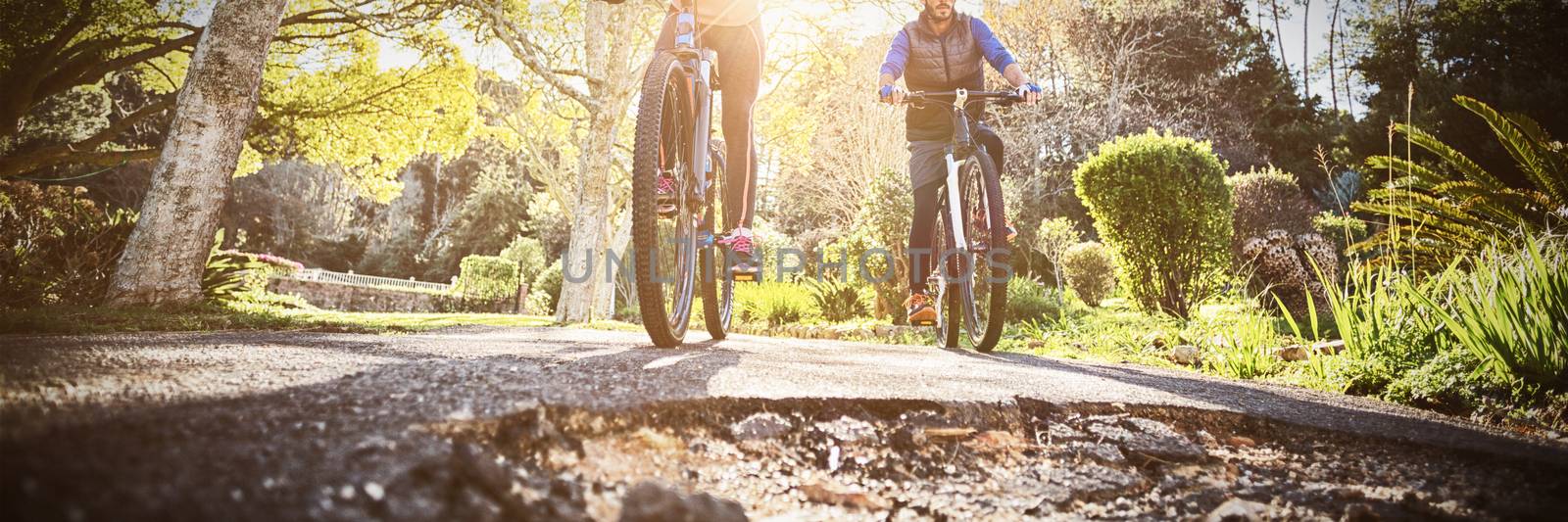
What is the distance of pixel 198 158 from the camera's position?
4688mm

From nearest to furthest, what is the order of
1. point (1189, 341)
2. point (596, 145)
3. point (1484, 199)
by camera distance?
1. point (1484, 199)
2. point (1189, 341)
3. point (596, 145)

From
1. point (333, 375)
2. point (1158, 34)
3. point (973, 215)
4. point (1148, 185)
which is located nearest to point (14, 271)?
point (333, 375)

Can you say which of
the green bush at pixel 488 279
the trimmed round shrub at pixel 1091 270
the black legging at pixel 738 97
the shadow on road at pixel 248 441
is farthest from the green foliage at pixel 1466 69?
the green bush at pixel 488 279

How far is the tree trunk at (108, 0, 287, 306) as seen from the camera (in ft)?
14.7

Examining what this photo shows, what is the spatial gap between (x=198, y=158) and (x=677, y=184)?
4323 mm

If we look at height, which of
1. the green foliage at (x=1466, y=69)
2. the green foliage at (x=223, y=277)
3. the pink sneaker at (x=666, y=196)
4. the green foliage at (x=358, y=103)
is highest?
the green foliage at (x=1466, y=69)

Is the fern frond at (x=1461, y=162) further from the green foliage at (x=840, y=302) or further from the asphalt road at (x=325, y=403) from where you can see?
the green foliage at (x=840, y=302)

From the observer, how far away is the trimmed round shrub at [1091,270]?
12742 mm

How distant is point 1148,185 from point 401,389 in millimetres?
6718

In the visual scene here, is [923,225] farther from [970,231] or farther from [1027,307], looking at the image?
[1027,307]

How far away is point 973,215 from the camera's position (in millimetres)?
3646

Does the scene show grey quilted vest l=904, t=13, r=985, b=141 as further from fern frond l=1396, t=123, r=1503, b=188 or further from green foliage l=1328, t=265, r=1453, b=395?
fern frond l=1396, t=123, r=1503, b=188

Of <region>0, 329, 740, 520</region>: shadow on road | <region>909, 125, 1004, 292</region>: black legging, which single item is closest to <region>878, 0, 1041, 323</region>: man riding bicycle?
<region>909, 125, 1004, 292</region>: black legging

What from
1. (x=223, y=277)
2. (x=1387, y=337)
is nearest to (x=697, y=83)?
(x=1387, y=337)
